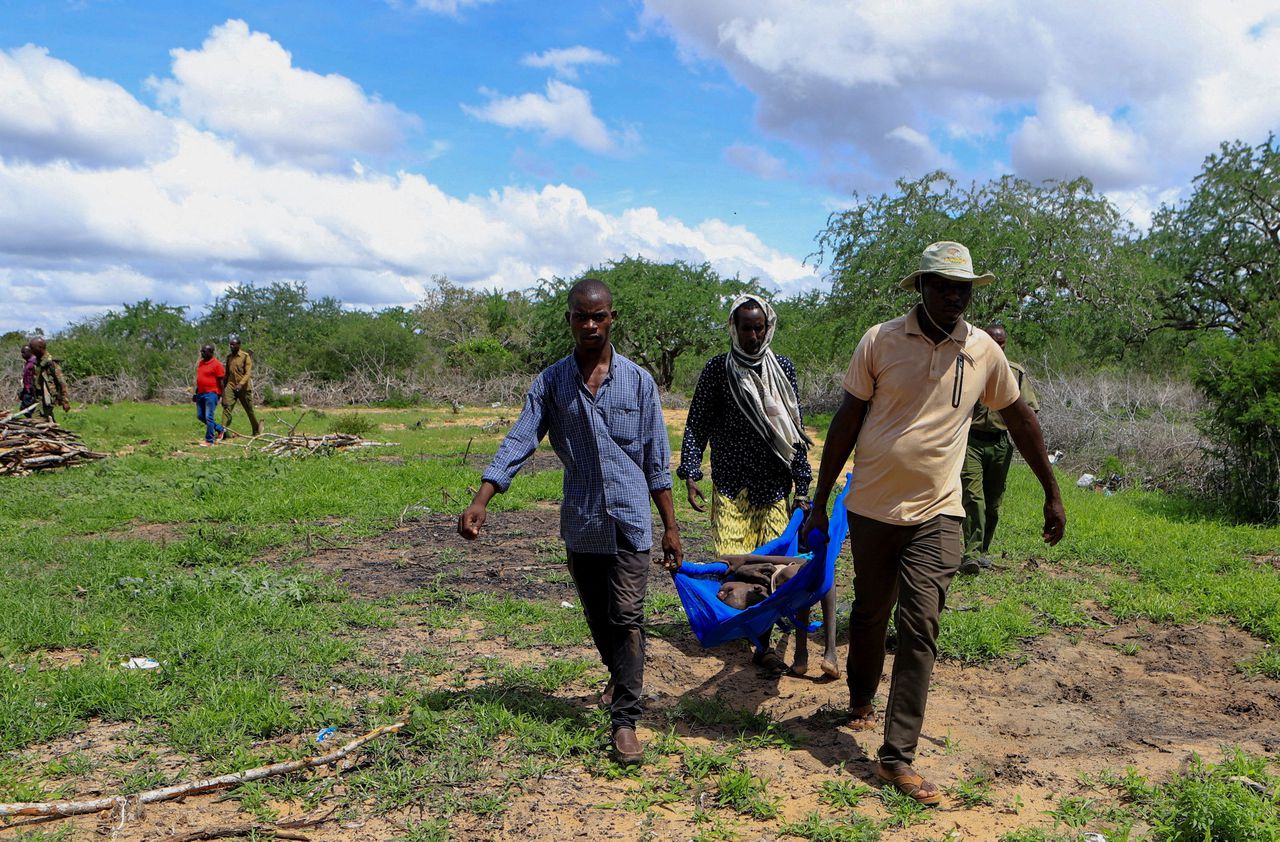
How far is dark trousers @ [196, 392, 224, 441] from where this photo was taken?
1451cm

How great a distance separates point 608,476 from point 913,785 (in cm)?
165

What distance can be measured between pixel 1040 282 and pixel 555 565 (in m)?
15.3

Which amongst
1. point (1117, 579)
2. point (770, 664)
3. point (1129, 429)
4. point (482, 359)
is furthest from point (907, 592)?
point (482, 359)

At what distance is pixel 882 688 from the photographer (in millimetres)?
4477

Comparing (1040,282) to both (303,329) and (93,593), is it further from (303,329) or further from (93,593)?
(303,329)

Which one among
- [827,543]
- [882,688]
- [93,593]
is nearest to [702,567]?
[827,543]

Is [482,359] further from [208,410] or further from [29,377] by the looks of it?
[29,377]

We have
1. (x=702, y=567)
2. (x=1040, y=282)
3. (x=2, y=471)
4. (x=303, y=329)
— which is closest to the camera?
(x=702, y=567)

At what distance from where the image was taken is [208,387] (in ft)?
47.2

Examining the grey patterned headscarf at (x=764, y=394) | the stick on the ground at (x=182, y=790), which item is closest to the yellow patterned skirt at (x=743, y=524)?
the grey patterned headscarf at (x=764, y=394)

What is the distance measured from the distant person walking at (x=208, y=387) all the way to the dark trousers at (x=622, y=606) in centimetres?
1247

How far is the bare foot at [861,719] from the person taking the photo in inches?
156

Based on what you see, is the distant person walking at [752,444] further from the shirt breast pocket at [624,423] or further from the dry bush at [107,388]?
the dry bush at [107,388]

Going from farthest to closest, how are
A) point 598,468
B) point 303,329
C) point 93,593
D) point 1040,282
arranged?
1. point 303,329
2. point 1040,282
3. point 93,593
4. point 598,468
